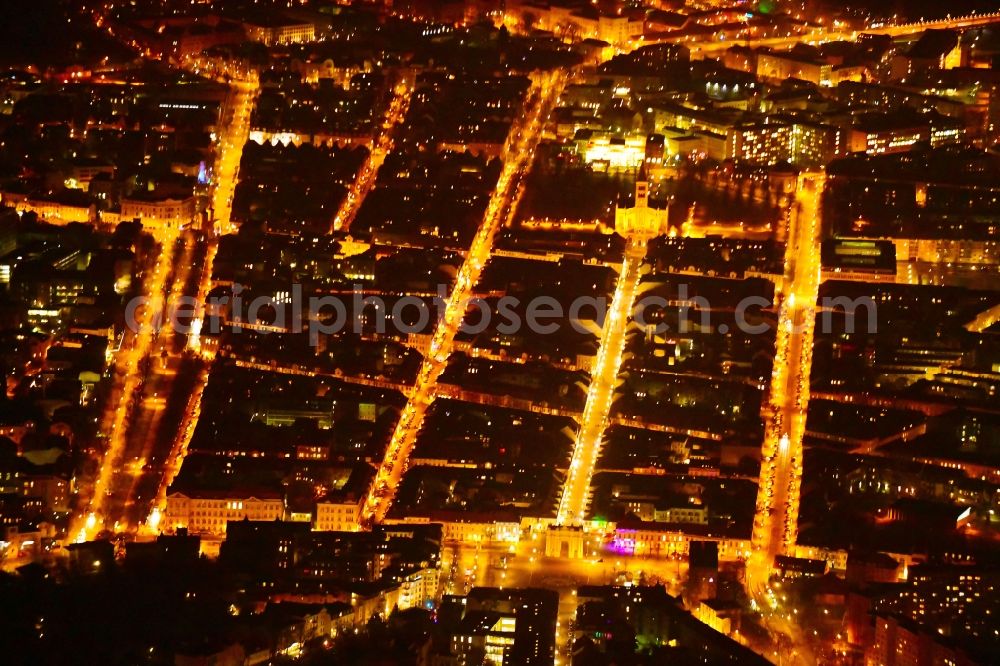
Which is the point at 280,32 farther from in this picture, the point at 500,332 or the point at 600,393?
the point at 600,393

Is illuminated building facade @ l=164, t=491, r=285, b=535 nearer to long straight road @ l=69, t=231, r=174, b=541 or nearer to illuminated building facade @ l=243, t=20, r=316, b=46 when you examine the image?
long straight road @ l=69, t=231, r=174, b=541

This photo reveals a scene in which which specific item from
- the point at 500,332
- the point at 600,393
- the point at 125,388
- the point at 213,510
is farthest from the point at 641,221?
the point at 213,510

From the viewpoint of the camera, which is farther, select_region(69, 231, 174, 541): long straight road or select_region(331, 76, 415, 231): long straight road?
select_region(331, 76, 415, 231): long straight road

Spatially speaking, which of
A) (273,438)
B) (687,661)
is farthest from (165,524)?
(687,661)

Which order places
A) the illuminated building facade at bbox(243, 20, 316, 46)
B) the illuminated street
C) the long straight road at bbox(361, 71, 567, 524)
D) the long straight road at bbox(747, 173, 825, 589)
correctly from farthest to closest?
the illuminated building facade at bbox(243, 20, 316, 46) → the long straight road at bbox(361, 71, 567, 524) → the long straight road at bbox(747, 173, 825, 589) → the illuminated street

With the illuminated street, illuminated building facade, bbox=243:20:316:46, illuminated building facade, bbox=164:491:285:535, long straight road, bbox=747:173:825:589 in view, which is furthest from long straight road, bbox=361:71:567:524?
illuminated building facade, bbox=243:20:316:46

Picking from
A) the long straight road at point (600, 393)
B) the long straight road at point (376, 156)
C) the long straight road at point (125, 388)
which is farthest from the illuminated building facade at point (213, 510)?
the long straight road at point (376, 156)
